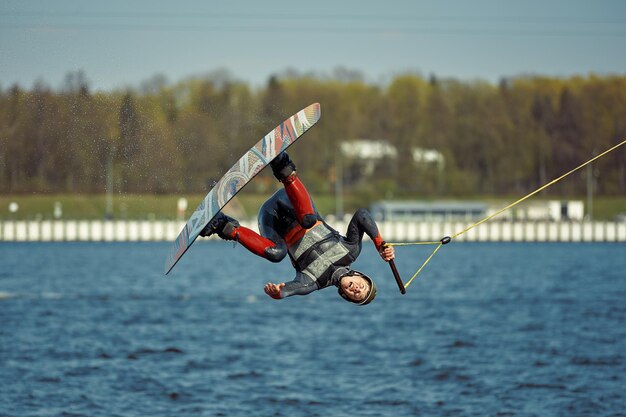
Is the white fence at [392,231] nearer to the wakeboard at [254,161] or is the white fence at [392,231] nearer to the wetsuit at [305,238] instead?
the wetsuit at [305,238]

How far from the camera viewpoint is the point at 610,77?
427 feet

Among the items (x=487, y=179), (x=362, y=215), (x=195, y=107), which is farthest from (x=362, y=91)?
(x=362, y=215)

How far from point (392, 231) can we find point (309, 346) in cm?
5994

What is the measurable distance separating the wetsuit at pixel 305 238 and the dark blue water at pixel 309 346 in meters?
19.5

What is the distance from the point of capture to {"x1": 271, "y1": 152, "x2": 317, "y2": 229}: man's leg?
15.3m

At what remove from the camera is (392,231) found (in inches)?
4429

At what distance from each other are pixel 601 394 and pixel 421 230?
243ft

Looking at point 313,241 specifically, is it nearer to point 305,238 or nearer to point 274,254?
point 305,238

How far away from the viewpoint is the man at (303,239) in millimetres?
15414

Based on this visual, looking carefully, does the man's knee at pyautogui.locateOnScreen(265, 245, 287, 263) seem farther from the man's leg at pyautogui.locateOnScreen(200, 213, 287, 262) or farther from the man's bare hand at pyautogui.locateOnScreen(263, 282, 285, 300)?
the man's bare hand at pyautogui.locateOnScreen(263, 282, 285, 300)

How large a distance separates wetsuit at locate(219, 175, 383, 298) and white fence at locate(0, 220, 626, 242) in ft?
311

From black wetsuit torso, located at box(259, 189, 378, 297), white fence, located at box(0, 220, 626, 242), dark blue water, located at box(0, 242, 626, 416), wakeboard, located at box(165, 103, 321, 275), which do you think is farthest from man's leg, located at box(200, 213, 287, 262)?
white fence, located at box(0, 220, 626, 242)

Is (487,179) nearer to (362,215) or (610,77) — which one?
(610,77)

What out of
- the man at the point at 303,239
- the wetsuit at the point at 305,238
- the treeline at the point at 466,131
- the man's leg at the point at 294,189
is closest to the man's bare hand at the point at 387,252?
the man at the point at 303,239
